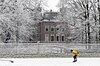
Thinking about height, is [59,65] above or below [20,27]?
below

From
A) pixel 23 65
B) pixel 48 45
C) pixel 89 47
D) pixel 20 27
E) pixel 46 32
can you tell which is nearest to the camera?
pixel 23 65

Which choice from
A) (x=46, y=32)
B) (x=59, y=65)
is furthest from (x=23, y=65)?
(x=46, y=32)

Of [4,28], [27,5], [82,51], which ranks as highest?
[27,5]

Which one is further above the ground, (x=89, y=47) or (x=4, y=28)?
(x=4, y=28)

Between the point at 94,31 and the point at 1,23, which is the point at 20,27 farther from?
the point at 94,31

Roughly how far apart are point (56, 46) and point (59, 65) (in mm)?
9586

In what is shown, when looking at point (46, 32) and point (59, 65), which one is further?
point (46, 32)

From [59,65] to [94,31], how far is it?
1913 cm

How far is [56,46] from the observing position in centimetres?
2795

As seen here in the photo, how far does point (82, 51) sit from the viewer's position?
96.8 feet

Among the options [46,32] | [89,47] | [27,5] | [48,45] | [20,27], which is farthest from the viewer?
[46,32]

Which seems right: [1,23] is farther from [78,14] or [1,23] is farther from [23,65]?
[23,65]

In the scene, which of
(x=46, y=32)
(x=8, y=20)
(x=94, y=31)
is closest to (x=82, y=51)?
(x=94, y=31)

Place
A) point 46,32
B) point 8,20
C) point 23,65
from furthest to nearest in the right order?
point 46,32 → point 8,20 → point 23,65
